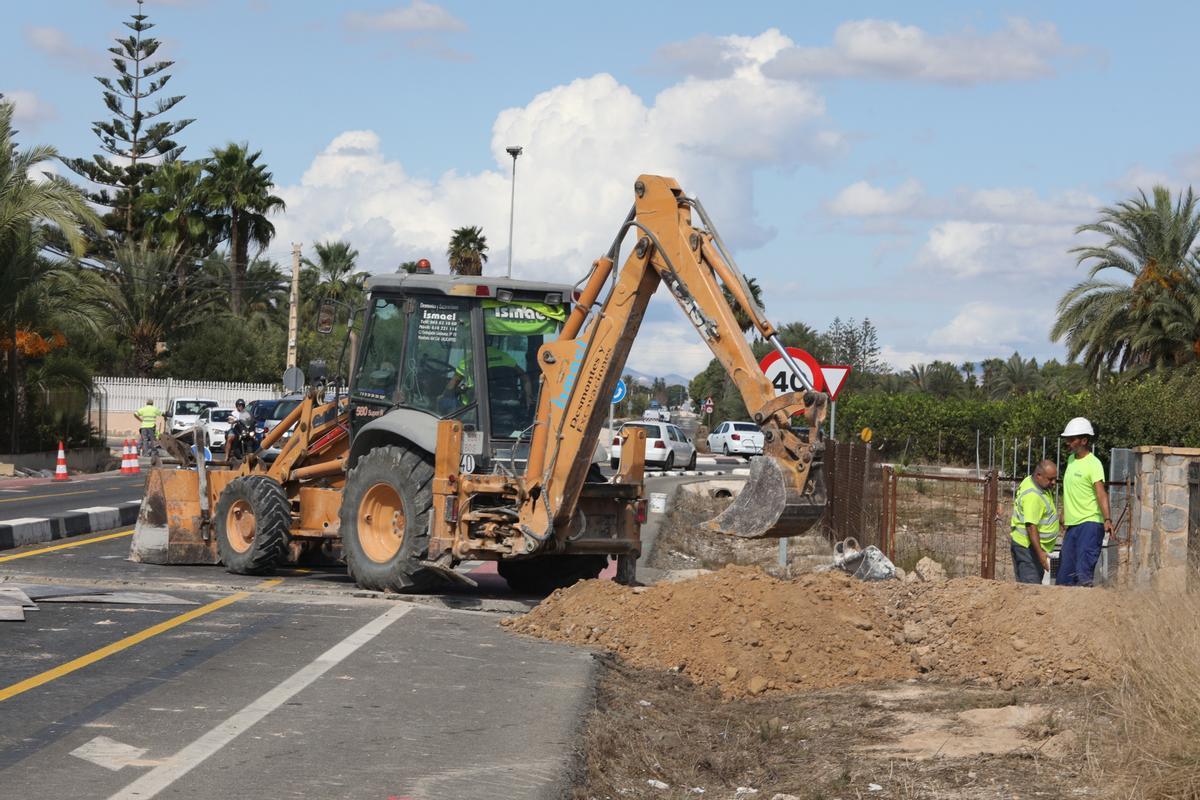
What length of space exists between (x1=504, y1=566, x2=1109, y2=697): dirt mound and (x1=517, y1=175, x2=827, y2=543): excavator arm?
662 mm

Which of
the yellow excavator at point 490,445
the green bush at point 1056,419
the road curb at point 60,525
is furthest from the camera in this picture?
the green bush at point 1056,419

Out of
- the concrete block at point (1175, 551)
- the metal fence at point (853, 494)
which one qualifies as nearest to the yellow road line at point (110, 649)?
the metal fence at point (853, 494)

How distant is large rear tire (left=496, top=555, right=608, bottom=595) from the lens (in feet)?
48.6

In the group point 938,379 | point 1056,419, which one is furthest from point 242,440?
point 938,379

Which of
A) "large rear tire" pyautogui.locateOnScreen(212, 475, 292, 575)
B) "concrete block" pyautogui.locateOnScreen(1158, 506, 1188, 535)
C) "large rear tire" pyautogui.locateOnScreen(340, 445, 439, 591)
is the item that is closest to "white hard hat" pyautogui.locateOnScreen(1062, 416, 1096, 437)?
"concrete block" pyautogui.locateOnScreen(1158, 506, 1188, 535)

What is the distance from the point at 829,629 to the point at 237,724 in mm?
4713

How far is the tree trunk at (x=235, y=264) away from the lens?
6141 cm

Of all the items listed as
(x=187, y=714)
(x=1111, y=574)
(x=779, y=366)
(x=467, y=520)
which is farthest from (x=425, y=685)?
(x=1111, y=574)

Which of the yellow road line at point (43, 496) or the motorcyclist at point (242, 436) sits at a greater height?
the motorcyclist at point (242, 436)

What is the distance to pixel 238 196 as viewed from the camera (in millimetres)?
60312

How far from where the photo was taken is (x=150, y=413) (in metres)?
35.8

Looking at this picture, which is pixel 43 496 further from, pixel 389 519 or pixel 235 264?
pixel 235 264

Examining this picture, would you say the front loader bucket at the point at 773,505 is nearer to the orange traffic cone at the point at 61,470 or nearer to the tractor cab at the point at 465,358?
the tractor cab at the point at 465,358

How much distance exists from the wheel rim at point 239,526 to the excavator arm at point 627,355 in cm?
371
